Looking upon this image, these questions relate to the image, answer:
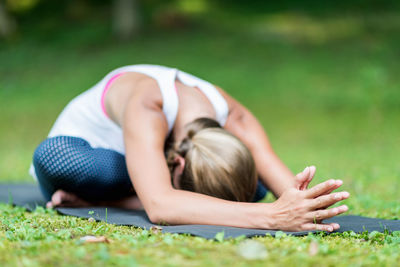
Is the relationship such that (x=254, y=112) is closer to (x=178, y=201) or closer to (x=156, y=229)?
(x=178, y=201)

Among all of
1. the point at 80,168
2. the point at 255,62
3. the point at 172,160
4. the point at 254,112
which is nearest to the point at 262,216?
the point at 172,160

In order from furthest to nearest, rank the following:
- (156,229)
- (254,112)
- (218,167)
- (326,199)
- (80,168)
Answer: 1. (254,112)
2. (80,168)
3. (218,167)
4. (156,229)
5. (326,199)

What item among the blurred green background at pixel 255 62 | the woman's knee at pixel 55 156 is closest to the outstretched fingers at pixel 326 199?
the woman's knee at pixel 55 156

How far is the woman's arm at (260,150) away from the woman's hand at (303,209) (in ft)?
2.26

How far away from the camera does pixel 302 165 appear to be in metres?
Answer: 7.26

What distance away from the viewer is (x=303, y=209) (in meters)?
2.64

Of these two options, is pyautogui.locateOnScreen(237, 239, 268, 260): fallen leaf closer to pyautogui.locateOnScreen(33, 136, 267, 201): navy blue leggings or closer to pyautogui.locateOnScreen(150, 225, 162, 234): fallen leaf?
pyautogui.locateOnScreen(150, 225, 162, 234): fallen leaf

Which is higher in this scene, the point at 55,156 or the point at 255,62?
the point at 255,62

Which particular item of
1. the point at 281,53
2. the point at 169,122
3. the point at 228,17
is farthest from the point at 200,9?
the point at 169,122

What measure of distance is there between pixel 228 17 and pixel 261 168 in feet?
60.0

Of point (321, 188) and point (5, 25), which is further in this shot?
point (5, 25)

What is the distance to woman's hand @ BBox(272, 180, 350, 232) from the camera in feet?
8.57

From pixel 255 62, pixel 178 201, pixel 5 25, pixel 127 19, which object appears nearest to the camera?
pixel 178 201

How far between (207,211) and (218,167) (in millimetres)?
384
